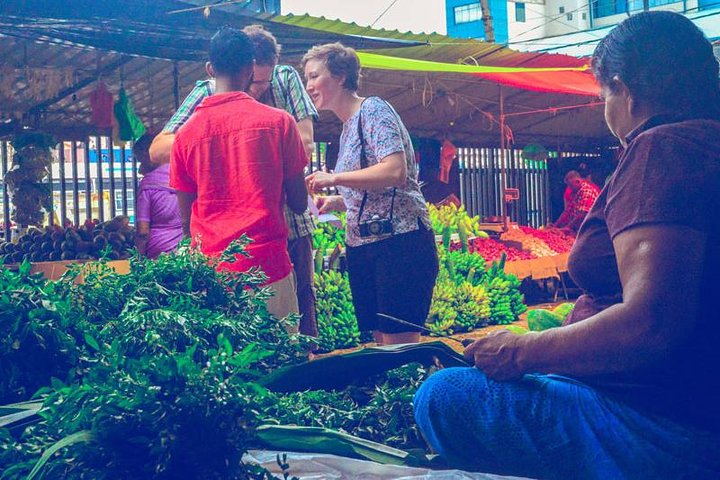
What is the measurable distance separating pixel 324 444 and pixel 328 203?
2.27m

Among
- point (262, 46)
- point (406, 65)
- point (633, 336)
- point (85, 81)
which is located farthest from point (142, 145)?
point (633, 336)

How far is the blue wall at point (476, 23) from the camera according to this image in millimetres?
41094

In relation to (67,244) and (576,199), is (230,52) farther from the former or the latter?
(576,199)

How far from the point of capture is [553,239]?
1124 cm

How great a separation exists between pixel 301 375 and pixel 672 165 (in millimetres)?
864

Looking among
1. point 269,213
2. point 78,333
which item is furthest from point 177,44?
point 78,333

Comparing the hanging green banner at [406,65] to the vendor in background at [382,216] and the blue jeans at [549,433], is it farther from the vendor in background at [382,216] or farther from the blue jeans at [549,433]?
the blue jeans at [549,433]

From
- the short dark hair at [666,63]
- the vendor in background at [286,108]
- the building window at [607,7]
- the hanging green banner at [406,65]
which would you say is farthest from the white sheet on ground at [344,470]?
the building window at [607,7]

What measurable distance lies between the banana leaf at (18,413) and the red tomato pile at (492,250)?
782 cm

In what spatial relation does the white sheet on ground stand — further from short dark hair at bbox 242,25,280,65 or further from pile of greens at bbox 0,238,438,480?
short dark hair at bbox 242,25,280,65

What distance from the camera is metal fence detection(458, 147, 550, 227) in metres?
13.6

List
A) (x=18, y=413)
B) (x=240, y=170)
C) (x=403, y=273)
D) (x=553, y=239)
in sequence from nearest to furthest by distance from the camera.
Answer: (x=18, y=413), (x=240, y=170), (x=403, y=273), (x=553, y=239)

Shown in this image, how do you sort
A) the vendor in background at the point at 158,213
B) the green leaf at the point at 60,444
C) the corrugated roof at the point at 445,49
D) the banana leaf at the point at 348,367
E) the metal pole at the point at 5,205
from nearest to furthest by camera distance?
the green leaf at the point at 60,444 < the banana leaf at the point at 348,367 < the vendor in background at the point at 158,213 < the corrugated roof at the point at 445,49 < the metal pole at the point at 5,205

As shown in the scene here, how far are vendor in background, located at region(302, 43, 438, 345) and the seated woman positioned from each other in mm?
1768
